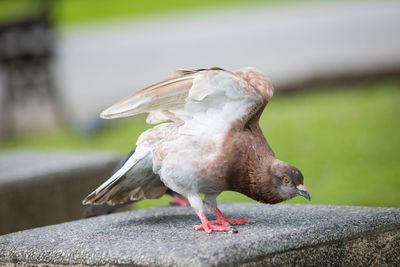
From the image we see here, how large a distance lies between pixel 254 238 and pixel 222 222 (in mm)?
427

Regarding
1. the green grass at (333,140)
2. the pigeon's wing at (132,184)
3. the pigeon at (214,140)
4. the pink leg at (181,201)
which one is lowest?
the green grass at (333,140)

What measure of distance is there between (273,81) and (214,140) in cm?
945

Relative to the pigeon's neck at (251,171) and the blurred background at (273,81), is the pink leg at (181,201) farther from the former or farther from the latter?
the blurred background at (273,81)

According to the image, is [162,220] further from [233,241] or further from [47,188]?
[47,188]

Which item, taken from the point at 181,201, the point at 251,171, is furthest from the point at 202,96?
the point at 181,201

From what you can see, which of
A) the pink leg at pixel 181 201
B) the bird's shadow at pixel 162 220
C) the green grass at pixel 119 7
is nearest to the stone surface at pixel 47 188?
the pink leg at pixel 181 201

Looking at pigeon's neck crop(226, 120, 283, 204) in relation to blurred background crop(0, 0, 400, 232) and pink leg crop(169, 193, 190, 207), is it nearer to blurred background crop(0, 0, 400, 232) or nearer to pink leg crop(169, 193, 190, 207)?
pink leg crop(169, 193, 190, 207)

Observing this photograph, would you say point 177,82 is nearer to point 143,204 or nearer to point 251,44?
point 143,204

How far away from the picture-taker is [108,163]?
579 centimetres

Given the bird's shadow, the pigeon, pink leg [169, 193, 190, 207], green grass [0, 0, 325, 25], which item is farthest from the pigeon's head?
green grass [0, 0, 325, 25]

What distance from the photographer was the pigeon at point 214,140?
3.27 metres

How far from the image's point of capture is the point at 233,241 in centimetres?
307

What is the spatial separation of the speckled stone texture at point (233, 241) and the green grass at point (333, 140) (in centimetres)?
260

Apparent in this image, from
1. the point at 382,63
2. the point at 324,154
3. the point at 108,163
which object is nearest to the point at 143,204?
the point at 108,163
